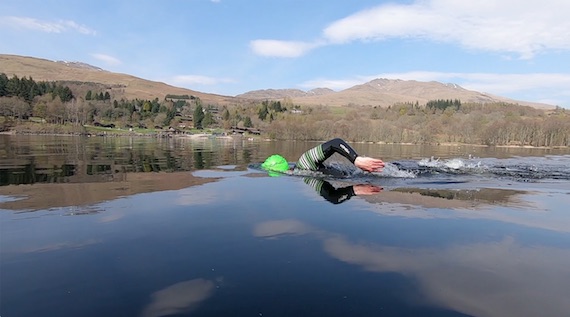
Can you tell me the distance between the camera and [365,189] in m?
13.0

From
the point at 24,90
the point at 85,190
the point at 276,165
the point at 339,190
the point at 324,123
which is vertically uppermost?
the point at 24,90

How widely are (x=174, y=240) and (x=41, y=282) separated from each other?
2.22 metres

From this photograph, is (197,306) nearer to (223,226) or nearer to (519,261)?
(223,226)

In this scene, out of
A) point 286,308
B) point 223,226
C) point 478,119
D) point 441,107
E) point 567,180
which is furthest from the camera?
point 441,107

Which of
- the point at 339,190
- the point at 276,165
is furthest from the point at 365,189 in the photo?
the point at 276,165

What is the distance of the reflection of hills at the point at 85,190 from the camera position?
9.48 meters

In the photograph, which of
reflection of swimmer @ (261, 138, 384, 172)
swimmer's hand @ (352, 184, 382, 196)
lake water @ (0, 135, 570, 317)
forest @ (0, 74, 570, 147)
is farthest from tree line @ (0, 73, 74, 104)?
swimmer's hand @ (352, 184, 382, 196)

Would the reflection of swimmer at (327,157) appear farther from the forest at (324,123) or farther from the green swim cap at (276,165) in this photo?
the forest at (324,123)

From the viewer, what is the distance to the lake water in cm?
436

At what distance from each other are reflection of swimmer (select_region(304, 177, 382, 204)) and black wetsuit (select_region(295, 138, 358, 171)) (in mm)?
1632

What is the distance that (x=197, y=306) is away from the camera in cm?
425

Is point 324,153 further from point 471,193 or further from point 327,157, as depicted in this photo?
point 471,193

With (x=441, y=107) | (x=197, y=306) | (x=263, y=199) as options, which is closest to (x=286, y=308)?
(x=197, y=306)

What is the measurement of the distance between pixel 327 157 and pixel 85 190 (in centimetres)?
991
